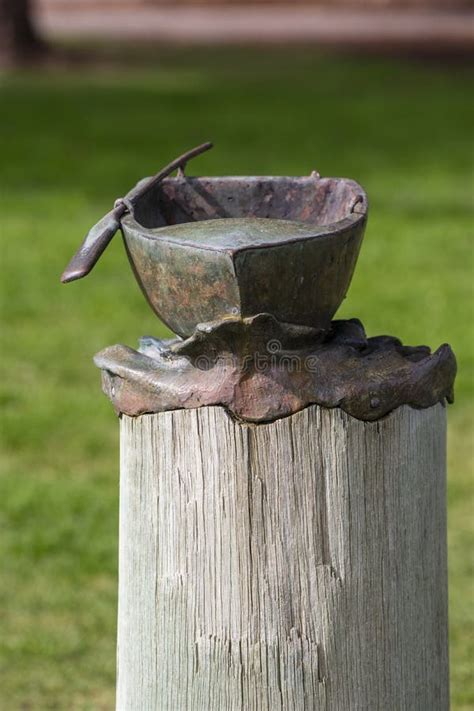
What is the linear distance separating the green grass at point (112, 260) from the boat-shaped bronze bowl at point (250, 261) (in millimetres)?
1834

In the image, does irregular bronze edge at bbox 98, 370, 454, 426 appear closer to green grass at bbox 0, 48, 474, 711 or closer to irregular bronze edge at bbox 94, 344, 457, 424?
irregular bronze edge at bbox 94, 344, 457, 424

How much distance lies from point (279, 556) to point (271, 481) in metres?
0.12

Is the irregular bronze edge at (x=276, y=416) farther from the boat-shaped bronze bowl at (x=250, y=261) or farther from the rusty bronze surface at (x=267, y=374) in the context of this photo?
the boat-shaped bronze bowl at (x=250, y=261)

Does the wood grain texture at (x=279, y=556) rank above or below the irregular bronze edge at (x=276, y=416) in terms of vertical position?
below

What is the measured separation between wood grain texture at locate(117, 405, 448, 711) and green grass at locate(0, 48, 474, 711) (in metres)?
1.61

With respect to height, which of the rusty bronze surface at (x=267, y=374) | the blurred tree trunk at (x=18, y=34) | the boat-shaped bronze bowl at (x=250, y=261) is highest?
the blurred tree trunk at (x=18, y=34)

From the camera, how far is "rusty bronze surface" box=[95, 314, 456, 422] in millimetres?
1999

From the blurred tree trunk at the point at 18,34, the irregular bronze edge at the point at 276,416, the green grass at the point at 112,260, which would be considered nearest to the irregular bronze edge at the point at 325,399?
the irregular bronze edge at the point at 276,416

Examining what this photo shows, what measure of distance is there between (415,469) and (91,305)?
4.60m

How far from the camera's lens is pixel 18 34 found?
1488cm

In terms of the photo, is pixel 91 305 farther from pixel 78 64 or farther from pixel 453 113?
pixel 78 64

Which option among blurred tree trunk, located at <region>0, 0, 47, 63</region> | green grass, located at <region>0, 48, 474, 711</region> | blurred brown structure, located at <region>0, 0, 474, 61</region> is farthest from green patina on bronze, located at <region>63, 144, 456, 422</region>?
blurred brown structure, located at <region>0, 0, 474, 61</region>

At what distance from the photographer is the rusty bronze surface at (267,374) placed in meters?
2.00

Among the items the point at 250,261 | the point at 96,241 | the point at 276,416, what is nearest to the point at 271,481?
the point at 276,416
